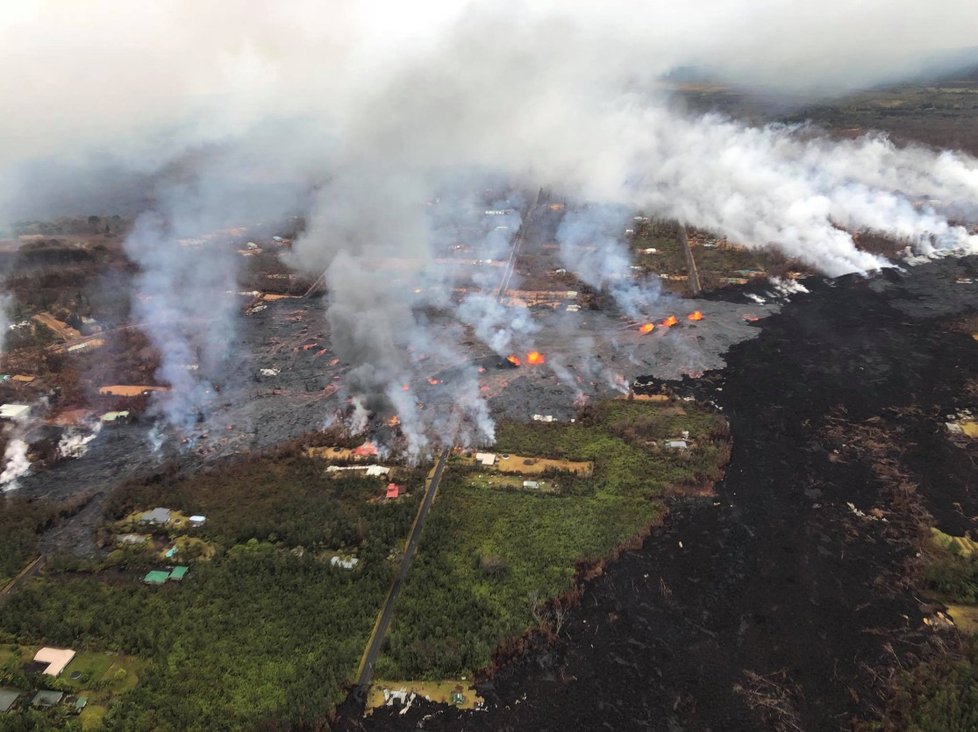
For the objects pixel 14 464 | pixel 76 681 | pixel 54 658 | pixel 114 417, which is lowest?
pixel 76 681

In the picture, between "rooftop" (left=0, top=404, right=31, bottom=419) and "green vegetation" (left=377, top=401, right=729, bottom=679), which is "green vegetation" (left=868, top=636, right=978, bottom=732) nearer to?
"green vegetation" (left=377, top=401, right=729, bottom=679)

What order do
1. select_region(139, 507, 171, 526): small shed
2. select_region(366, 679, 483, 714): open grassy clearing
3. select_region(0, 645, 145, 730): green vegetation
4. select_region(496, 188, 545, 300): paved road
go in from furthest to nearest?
select_region(496, 188, 545, 300): paved road, select_region(139, 507, 171, 526): small shed, select_region(366, 679, 483, 714): open grassy clearing, select_region(0, 645, 145, 730): green vegetation


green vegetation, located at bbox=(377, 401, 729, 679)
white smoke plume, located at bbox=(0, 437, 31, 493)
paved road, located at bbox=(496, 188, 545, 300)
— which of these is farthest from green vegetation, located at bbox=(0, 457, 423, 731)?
paved road, located at bbox=(496, 188, 545, 300)

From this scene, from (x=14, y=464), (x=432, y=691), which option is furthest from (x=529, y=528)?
(x=14, y=464)

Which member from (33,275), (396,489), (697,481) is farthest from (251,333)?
→ (697,481)

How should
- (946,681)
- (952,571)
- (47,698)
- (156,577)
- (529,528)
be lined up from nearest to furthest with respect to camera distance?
(946,681) → (47,698) → (952,571) → (156,577) → (529,528)

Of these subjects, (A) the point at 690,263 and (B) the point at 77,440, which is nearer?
(B) the point at 77,440

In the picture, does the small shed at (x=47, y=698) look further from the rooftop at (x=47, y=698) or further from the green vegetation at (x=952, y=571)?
the green vegetation at (x=952, y=571)

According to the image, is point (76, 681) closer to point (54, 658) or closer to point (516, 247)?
point (54, 658)
